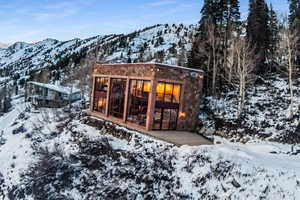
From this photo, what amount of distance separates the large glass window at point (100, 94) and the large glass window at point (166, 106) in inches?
311

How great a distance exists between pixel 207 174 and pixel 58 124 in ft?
65.4

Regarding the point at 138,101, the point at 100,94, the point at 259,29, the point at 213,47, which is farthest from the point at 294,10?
the point at 138,101

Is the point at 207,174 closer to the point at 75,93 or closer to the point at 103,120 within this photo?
the point at 103,120

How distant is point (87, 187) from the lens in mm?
16188

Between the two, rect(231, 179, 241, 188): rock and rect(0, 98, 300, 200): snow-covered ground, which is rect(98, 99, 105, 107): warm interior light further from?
rect(231, 179, 241, 188): rock

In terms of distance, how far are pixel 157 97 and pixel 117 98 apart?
5526mm

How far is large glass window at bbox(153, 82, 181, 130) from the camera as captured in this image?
2222 cm

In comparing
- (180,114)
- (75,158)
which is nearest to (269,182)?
(180,114)

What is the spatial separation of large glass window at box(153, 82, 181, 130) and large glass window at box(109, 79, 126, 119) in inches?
168

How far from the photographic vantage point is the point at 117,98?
26.3m

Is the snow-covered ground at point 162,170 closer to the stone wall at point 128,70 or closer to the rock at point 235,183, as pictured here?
the rock at point 235,183

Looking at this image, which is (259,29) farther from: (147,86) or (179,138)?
(179,138)

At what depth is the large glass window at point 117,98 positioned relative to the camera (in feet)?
83.7

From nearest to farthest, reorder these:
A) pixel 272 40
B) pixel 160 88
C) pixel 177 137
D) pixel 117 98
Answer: pixel 177 137 < pixel 160 88 < pixel 117 98 < pixel 272 40
